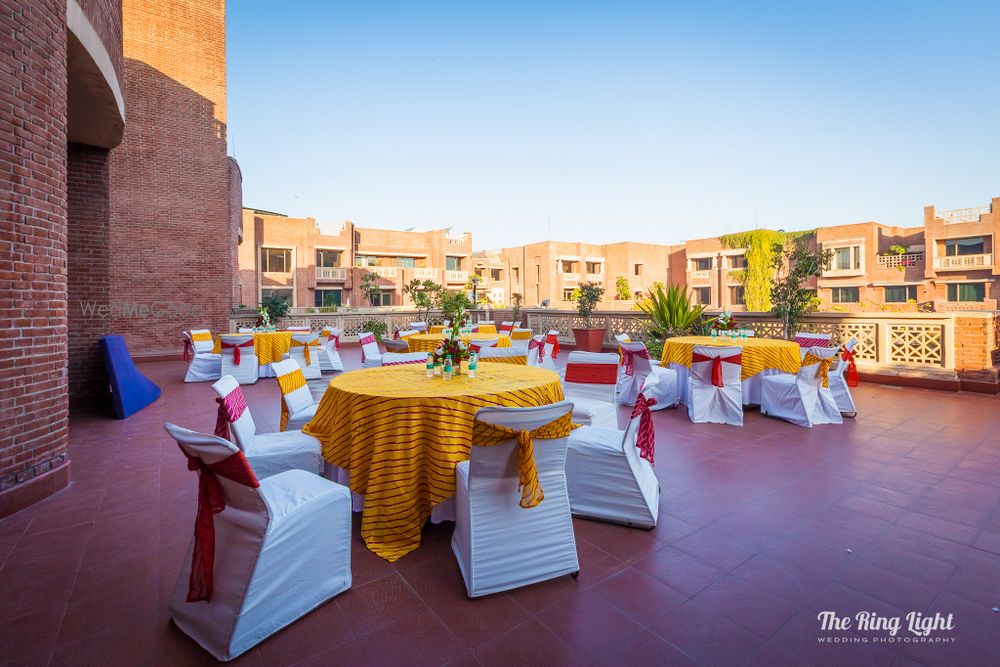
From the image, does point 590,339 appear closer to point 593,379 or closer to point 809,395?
point 809,395

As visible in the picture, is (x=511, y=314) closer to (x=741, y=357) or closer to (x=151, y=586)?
(x=741, y=357)

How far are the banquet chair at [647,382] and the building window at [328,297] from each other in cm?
2788

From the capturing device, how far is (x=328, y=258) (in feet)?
103

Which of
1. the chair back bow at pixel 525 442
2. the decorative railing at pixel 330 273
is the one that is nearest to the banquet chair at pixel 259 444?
the chair back bow at pixel 525 442

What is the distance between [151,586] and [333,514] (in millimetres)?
993

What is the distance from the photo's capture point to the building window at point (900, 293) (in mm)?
27453

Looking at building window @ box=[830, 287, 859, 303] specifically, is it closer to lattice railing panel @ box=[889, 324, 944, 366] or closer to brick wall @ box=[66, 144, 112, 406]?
lattice railing panel @ box=[889, 324, 944, 366]


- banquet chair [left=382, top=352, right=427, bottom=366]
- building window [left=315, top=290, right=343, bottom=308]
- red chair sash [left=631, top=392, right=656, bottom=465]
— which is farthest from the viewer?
building window [left=315, top=290, right=343, bottom=308]

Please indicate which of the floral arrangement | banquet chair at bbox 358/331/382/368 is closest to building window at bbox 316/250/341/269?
banquet chair at bbox 358/331/382/368

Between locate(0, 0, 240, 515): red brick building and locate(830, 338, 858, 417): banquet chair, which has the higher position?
locate(0, 0, 240, 515): red brick building

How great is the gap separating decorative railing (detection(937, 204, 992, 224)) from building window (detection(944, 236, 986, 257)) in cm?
104

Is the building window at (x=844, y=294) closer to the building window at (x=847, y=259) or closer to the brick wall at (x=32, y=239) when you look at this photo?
the building window at (x=847, y=259)

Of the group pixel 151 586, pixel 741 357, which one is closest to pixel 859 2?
pixel 741 357

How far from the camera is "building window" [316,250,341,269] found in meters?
30.9
